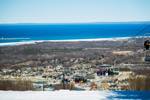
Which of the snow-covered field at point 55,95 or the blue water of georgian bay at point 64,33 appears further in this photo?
the blue water of georgian bay at point 64,33

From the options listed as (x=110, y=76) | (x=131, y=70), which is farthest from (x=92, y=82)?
(x=131, y=70)

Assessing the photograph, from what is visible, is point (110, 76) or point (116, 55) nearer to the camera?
point (110, 76)

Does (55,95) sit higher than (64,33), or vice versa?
(64,33)

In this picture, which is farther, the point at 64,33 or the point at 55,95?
the point at 64,33

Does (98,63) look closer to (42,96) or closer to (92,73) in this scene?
(92,73)

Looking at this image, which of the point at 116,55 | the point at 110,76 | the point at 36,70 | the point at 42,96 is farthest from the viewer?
the point at 116,55

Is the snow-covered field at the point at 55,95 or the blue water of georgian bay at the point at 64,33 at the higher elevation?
the blue water of georgian bay at the point at 64,33

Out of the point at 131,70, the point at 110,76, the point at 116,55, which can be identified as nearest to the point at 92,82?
the point at 110,76

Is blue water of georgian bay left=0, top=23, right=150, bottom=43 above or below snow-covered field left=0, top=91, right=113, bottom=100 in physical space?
above

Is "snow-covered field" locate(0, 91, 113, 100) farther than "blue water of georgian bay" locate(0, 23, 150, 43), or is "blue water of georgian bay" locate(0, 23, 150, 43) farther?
"blue water of georgian bay" locate(0, 23, 150, 43)

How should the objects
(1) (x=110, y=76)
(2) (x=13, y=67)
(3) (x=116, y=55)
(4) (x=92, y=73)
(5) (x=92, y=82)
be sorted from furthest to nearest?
1. (3) (x=116, y=55)
2. (2) (x=13, y=67)
3. (4) (x=92, y=73)
4. (1) (x=110, y=76)
5. (5) (x=92, y=82)
